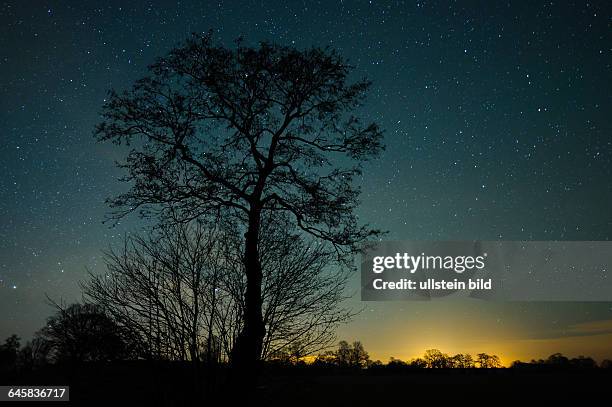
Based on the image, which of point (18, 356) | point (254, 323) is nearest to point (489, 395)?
point (254, 323)

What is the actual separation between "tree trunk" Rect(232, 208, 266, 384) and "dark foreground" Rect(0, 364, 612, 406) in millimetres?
318

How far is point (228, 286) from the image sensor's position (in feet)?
28.9

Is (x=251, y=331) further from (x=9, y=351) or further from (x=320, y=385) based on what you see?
(x=9, y=351)

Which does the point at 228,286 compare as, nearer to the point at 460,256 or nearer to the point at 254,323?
the point at 254,323

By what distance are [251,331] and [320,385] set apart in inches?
204

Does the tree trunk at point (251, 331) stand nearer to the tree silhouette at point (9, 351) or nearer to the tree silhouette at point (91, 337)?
the tree silhouette at point (91, 337)

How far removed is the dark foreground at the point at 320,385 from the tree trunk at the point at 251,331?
318 mm

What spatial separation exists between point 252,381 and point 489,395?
485 inches

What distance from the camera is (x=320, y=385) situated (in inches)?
557

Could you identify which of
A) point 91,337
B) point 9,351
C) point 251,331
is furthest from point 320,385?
point 9,351

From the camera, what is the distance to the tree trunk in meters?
9.48

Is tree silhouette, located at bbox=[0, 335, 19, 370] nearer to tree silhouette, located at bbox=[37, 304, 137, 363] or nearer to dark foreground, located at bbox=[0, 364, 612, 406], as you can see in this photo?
dark foreground, located at bbox=[0, 364, 612, 406]

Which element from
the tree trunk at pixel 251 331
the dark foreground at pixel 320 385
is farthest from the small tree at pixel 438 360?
the tree trunk at pixel 251 331

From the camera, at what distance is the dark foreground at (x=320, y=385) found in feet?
28.8
